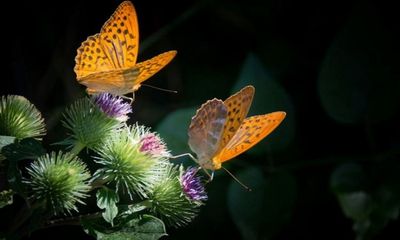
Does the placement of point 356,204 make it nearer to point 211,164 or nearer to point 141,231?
point 211,164

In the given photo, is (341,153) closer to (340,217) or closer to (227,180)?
(340,217)

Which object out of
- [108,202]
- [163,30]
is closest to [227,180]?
[163,30]

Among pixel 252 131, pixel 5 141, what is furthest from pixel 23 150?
pixel 252 131

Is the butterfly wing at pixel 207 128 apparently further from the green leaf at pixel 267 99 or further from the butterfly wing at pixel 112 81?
the green leaf at pixel 267 99

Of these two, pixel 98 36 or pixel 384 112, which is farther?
pixel 384 112

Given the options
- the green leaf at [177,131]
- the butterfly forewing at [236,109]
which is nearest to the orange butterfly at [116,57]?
the butterfly forewing at [236,109]

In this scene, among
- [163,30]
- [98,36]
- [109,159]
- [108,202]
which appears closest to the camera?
[108,202]
